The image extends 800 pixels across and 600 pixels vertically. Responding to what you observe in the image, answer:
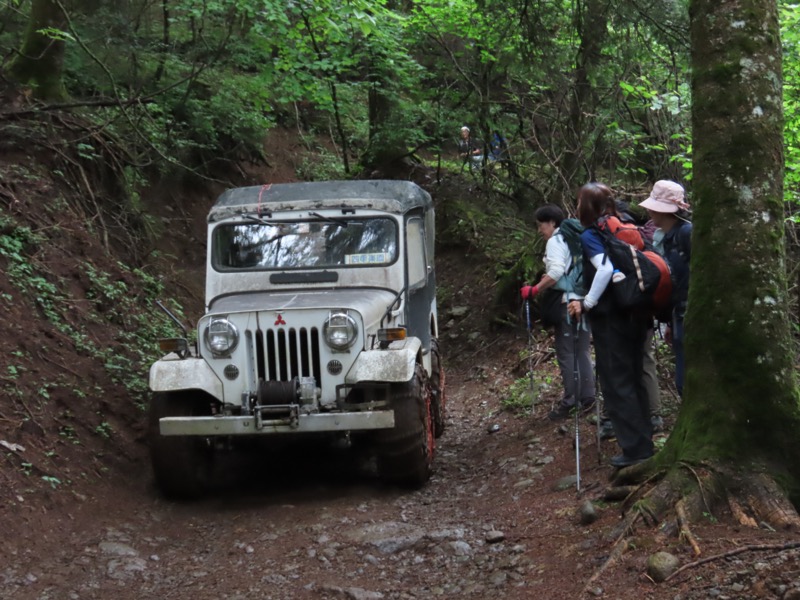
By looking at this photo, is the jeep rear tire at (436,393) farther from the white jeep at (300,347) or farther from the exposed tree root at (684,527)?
the exposed tree root at (684,527)

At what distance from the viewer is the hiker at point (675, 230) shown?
18.6 feet

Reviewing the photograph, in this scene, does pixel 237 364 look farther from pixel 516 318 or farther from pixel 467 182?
pixel 467 182

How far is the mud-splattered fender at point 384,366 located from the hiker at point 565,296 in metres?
1.72

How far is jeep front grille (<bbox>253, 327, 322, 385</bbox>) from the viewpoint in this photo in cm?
668

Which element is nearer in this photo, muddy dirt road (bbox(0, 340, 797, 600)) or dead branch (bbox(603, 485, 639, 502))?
muddy dirt road (bbox(0, 340, 797, 600))

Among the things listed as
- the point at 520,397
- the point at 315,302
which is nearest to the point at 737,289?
the point at 315,302

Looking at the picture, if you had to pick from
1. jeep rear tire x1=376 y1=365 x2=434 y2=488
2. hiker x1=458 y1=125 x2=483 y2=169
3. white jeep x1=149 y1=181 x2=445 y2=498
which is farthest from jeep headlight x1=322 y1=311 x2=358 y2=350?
hiker x1=458 y1=125 x2=483 y2=169

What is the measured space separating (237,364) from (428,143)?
10.2 m

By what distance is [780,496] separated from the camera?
14.1 feet

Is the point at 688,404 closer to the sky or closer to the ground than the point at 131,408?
closer to the sky

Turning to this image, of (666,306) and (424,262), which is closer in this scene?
(666,306)

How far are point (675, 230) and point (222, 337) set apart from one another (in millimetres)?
3377

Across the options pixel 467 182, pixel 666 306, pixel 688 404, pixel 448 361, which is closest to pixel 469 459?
pixel 666 306

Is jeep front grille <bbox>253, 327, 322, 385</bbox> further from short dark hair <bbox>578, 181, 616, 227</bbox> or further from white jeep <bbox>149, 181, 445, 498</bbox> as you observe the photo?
short dark hair <bbox>578, 181, 616, 227</bbox>
